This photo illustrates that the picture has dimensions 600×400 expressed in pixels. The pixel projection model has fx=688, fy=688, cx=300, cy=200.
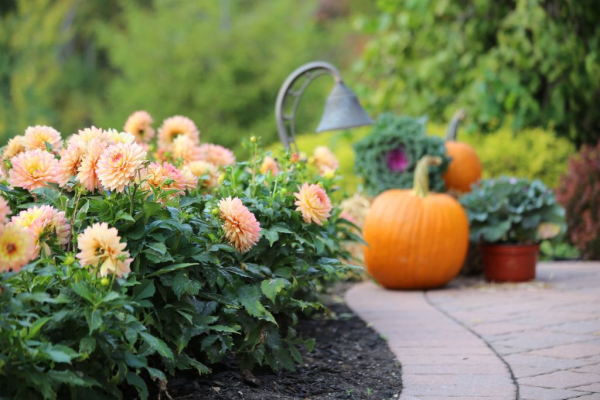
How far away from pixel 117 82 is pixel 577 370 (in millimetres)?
9856

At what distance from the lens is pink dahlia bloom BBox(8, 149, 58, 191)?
2.01m

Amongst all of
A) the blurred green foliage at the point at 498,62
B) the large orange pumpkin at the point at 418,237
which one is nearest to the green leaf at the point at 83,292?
the large orange pumpkin at the point at 418,237

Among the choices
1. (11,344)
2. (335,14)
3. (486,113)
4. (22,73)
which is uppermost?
(335,14)

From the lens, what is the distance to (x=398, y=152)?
450 centimetres

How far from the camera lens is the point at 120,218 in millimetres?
1890

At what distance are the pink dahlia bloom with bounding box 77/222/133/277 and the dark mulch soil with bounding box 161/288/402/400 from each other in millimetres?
556

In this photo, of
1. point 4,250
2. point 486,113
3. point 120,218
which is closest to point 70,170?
point 120,218

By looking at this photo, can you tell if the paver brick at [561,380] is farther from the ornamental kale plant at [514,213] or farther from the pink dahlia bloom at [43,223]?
the ornamental kale plant at [514,213]

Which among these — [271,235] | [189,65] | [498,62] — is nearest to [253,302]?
[271,235]

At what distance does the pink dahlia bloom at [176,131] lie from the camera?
9.39ft

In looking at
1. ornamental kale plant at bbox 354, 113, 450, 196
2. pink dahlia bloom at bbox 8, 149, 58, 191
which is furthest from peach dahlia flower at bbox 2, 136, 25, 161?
ornamental kale plant at bbox 354, 113, 450, 196

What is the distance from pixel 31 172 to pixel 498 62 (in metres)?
5.07

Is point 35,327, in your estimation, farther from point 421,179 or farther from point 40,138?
point 421,179

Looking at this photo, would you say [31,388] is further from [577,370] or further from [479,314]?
[479,314]
